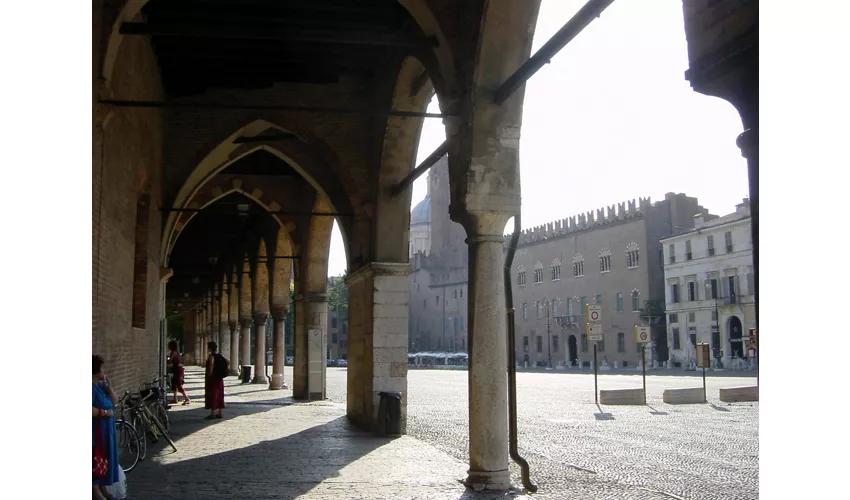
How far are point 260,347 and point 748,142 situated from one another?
25817mm

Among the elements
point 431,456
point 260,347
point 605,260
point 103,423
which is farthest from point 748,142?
point 605,260

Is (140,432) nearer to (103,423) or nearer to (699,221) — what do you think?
(103,423)

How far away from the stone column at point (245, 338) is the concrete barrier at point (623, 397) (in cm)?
1361

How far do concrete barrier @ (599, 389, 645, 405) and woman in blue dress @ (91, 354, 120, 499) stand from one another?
15.7 m

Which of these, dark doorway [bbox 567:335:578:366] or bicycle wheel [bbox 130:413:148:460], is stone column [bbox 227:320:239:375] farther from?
dark doorway [bbox 567:335:578:366]

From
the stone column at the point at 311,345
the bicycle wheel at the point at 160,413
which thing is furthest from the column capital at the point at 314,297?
the bicycle wheel at the point at 160,413

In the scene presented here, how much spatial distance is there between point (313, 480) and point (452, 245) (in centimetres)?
7419

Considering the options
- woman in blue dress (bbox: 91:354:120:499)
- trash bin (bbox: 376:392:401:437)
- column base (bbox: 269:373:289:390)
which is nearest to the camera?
woman in blue dress (bbox: 91:354:120:499)

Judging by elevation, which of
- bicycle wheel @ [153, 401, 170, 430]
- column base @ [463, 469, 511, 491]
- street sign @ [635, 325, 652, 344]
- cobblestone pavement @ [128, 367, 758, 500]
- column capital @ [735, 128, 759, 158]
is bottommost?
cobblestone pavement @ [128, 367, 758, 500]

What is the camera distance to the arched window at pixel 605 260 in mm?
60344

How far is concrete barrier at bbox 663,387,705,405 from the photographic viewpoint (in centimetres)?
2072

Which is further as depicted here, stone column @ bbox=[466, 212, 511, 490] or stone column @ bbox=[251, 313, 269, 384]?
stone column @ bbox=[251, 313, 269, 384]

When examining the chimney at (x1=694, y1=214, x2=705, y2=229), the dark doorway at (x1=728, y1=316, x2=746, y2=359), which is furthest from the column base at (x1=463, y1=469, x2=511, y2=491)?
the chimney at (x1=694, y1=214, x2=705, y2=229)

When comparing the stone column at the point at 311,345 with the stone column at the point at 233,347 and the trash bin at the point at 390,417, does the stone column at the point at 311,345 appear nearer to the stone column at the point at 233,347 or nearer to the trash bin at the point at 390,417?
the trash bin at the point at 390,417
